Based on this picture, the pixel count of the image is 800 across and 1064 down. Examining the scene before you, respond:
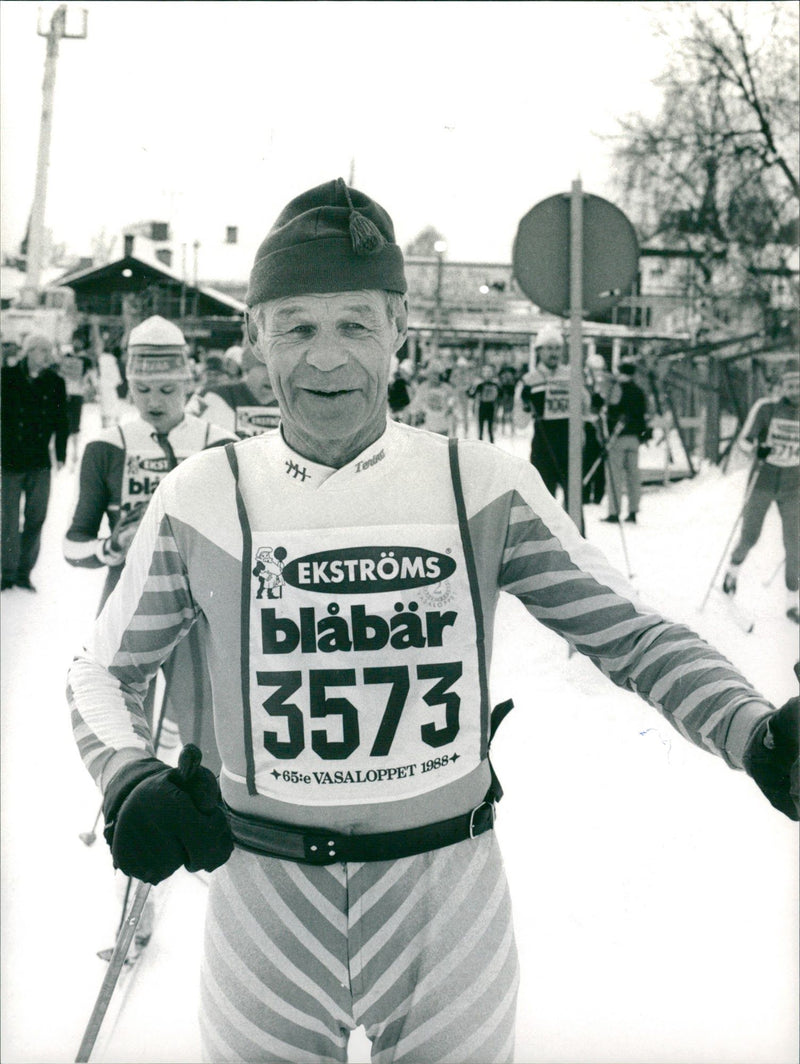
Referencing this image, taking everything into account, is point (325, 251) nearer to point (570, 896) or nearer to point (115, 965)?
point (115, 965)

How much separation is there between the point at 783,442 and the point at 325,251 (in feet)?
19.7

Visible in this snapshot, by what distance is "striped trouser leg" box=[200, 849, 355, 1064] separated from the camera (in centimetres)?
140

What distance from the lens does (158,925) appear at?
296cm

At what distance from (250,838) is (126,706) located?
268 mm

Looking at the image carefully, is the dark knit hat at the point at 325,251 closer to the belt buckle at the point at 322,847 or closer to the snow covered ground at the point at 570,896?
the belt buckle at the point at 322,847

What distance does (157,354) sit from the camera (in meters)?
3.53

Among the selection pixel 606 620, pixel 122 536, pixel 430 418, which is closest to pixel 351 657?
pixel 606 620

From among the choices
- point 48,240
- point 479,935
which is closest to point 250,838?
point 479,935

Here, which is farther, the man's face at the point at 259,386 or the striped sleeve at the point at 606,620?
the man's face at the point at 259,386

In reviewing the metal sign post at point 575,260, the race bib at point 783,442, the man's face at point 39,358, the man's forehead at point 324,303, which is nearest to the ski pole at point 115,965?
the man's forehead at point 324,303

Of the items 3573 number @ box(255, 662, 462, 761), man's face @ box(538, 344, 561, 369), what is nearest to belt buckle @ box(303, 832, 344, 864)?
3573 number @ box(255, 662, 462, 761)

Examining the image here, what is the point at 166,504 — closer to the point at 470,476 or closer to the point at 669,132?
the point at 470,476

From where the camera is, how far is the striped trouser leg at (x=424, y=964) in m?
1.40

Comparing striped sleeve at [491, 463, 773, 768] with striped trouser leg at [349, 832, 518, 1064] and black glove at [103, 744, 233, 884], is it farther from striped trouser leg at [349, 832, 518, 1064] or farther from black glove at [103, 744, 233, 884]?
black glove at [103, 744, 233, 884]
